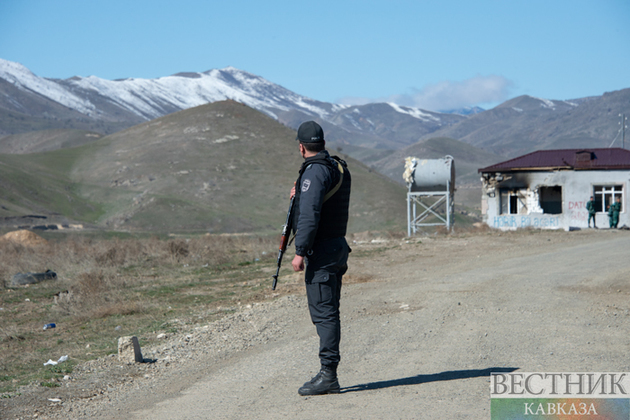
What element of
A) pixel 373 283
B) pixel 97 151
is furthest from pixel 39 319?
pixel 97 151

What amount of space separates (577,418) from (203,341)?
516 centimetres

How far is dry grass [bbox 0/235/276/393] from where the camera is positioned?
883 cm

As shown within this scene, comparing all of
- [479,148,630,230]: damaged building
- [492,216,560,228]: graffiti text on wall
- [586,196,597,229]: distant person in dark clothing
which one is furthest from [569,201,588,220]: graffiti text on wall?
[492,216,560,228]: graffiti text on wall

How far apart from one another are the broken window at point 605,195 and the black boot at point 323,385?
28694 mm

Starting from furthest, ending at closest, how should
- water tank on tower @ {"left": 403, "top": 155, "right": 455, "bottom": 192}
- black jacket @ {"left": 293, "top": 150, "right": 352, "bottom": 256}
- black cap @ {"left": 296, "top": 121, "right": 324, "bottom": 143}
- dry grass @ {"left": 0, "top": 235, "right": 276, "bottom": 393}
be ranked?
water tank on tower @ {"left": 403, "top": 155, "right": 455, "bottom": 192}, dry grass @ {"left": 0, "top": 235, "right": 276, "bottom": 393}, black cap @ {"left": 296, "top": 121, "right": 324, "bottom": 143}, black jacket @ {"left": 293, "top": 150, "right": 352, "bottom": 256}

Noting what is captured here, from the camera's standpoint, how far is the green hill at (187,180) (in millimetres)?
48344

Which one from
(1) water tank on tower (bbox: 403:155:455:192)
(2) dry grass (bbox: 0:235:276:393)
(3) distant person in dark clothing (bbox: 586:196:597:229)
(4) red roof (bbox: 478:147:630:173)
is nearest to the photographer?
(2) dry grass (bbox: 0:235:276:393)

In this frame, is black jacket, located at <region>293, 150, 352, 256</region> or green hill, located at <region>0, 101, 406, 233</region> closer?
black jacket, located at <region>293, 150, 352, 256</region>

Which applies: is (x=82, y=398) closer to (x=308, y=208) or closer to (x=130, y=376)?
(x=130, y=376)

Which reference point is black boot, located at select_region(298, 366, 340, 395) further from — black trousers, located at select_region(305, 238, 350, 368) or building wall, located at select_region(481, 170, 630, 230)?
building wall, located at select_region(481, 170, 630, 230)

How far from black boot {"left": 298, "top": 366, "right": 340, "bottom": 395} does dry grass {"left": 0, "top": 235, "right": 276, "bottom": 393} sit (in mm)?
3513

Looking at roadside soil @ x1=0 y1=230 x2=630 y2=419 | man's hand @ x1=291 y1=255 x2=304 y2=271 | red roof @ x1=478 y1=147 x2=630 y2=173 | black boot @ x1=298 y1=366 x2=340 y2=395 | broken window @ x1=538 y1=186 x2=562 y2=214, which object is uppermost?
red roof @ x1=478 y1=147 x2=630 y2=173

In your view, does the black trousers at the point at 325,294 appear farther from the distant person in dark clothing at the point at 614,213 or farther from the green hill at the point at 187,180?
the green hill at the point at 187,180

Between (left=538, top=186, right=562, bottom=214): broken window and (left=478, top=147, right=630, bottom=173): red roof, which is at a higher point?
(left=478, top=147, right=630, bottom=173): red roof
